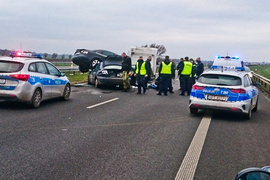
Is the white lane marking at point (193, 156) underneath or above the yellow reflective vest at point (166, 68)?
underneath

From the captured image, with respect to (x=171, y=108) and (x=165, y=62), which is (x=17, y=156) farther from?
(x=165, y=62)

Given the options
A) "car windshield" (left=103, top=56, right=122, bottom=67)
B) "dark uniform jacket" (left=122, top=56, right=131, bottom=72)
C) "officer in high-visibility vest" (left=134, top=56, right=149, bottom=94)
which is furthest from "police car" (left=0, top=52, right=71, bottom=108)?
"car windshield" (left=103, top=56, right=122, bottom=67)

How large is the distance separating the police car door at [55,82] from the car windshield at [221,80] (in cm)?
479

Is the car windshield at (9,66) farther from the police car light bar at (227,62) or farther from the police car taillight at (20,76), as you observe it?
the police car light bar at (227,62)

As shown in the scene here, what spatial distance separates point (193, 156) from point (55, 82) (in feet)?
24.4

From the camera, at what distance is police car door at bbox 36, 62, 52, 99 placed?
11461 millimetres

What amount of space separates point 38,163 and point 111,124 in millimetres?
3535

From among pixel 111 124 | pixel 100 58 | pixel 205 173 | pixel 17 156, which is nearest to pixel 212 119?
pixel 111 124

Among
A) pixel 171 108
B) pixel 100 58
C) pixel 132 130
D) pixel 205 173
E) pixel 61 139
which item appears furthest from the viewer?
pixel 100 58

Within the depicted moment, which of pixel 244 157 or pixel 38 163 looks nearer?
Result: pixel 38 163

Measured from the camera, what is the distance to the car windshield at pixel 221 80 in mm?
10555

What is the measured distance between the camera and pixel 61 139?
702cm

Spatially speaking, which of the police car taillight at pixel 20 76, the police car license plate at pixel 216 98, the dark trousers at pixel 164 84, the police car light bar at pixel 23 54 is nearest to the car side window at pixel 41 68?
the police car light bar at pixel 23 54

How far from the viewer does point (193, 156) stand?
6094 millimetres
